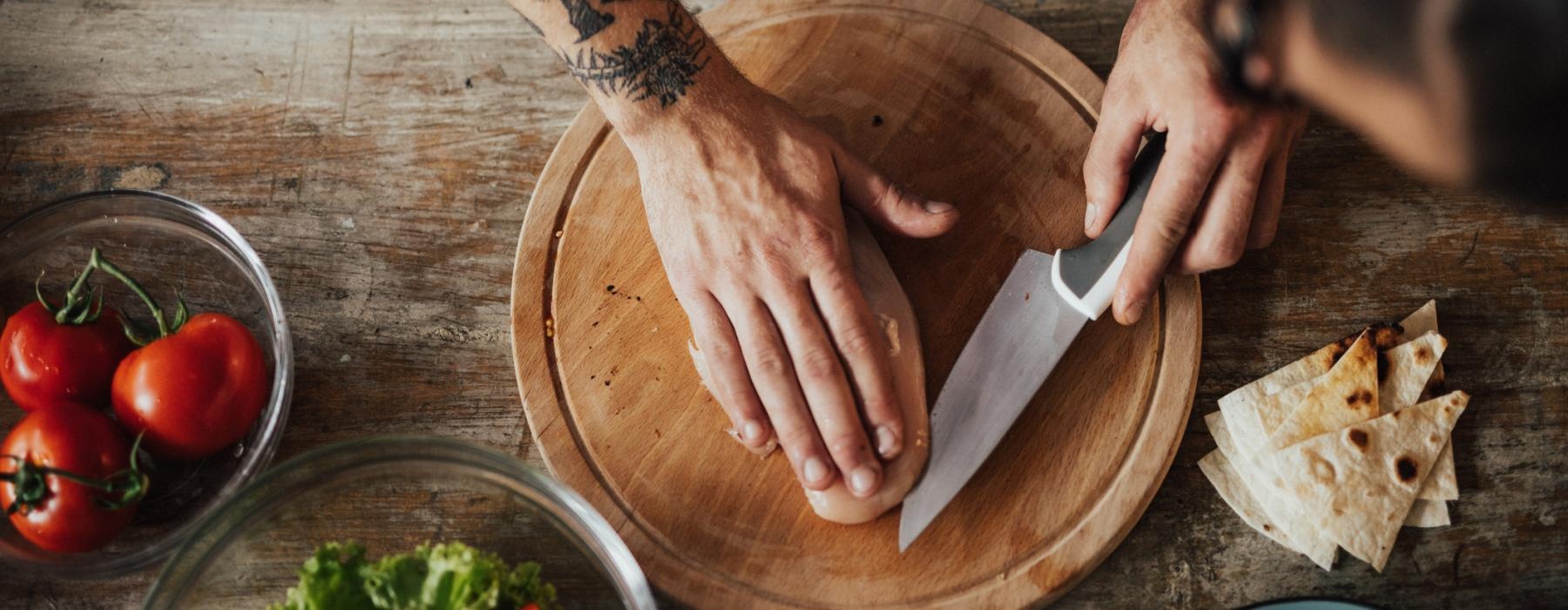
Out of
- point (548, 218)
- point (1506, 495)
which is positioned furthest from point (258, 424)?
point (1506, 495)

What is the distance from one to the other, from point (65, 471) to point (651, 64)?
117cm

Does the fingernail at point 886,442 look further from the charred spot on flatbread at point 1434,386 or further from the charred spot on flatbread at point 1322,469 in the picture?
the charred spot on flatbread at point 1434,386

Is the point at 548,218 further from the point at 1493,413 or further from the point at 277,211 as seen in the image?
Result: the point at 1493,413

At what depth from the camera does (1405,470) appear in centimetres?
158

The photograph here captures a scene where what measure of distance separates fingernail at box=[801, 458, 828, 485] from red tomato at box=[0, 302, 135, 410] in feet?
4.17

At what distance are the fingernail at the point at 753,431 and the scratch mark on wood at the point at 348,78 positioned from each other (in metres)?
1.14

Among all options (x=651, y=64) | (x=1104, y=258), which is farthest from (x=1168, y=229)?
(x=651, y=64)

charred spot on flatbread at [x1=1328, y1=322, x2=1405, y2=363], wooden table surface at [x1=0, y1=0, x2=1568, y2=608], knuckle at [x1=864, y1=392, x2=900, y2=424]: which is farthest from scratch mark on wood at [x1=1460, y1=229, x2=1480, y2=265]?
knuckle at [x1=864, y1=392, x2=900, y2=424]

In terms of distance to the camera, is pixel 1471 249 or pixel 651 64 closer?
pixel 651 64

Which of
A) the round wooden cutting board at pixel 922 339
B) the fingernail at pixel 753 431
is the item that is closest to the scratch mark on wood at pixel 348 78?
the round wooden cutting board at pixel 922 339

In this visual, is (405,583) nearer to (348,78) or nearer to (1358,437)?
(348,78)

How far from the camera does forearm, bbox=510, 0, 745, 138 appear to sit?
1601mm

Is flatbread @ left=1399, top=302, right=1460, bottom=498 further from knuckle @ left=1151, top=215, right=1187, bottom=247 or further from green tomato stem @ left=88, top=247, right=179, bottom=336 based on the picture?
green tomato stem @ left=88, top=247, right=179, bottom=336

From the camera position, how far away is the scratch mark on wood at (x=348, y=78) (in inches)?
77.0
